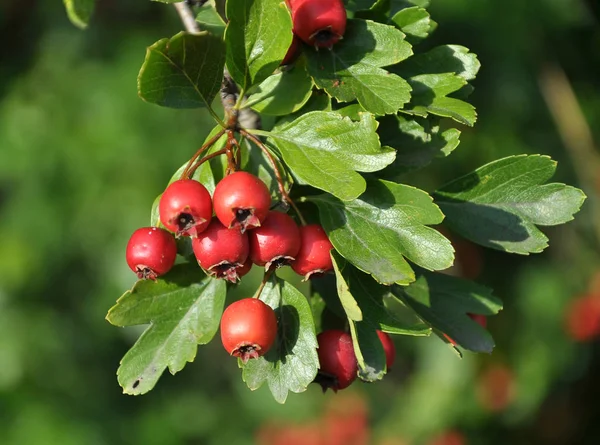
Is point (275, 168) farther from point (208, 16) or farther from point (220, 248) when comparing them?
point (208, 16)

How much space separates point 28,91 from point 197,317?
8.27 feet

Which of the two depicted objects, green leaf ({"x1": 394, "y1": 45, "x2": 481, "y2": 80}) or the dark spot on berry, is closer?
the dark spot on berry

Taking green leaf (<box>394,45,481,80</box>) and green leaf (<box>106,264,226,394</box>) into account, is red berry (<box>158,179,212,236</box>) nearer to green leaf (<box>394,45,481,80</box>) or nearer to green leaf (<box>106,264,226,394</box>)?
green leaf (<box>106,264,226,394</box>)

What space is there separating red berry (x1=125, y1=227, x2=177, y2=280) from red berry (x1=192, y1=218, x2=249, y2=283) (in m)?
0.06

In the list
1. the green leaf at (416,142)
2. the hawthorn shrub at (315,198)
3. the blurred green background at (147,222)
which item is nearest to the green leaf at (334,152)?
the hawthorn shrub at (315,198)

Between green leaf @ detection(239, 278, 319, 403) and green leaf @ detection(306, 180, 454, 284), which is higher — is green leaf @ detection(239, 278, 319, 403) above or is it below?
below

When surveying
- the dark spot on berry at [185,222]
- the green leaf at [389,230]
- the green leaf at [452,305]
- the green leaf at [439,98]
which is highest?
the green leaf at [439,98]

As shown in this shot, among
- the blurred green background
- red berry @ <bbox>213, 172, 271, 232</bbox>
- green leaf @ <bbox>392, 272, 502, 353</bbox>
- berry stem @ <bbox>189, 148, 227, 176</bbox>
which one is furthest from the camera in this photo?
the blurred green background

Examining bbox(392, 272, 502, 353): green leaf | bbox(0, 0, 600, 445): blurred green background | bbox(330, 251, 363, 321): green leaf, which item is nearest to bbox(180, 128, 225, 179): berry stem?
bbox(330, 251, 363, 321): green leaf

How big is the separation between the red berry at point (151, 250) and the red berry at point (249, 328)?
0.11m

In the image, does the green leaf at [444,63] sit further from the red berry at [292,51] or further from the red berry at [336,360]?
the red berry at [336,360]

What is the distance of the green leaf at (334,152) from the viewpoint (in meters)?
0.94

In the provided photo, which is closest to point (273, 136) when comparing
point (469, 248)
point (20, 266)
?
point (469, 248)

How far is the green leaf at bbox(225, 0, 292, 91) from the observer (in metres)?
0.93
